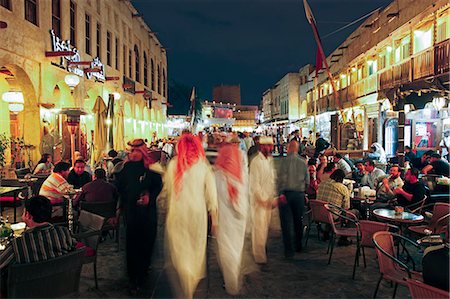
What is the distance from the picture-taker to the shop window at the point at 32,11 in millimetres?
13388

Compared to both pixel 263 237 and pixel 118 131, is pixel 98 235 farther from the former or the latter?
pixel 118 131

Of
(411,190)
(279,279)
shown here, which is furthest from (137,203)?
(411,190)

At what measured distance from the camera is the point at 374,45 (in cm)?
2172

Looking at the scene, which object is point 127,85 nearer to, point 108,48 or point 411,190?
point 108,48

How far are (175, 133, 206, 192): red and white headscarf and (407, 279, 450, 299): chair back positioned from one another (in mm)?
2716

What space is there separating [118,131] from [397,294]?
13.7 metres

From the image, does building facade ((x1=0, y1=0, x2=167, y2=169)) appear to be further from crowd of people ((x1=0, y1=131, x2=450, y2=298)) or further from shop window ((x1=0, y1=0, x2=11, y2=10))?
crowd of people ((x1=0, y1=131, x2=450, y2=298))

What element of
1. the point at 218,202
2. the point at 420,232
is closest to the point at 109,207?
the point at 218,202

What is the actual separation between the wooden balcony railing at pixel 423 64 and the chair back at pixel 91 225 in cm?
1326

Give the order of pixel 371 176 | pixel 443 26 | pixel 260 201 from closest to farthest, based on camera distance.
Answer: pixel 260 201 → pixel 371 176 → pixel 443 26

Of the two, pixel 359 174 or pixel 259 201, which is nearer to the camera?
pixel 259 201

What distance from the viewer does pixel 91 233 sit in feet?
17.0

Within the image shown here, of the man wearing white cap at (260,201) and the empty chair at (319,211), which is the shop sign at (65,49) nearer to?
the man wearing white cap at (260,201)

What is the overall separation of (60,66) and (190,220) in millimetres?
12821
